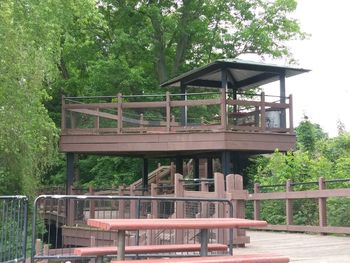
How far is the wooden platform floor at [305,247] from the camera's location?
8305 millimetres

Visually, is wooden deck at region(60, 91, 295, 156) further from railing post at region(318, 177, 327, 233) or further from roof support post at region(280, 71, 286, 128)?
railing post at region(318, 177, 327, 233)

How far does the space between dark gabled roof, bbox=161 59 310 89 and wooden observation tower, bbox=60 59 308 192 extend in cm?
3

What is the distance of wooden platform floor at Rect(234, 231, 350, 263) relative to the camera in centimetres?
830

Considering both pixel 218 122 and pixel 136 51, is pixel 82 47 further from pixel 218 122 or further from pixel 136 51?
pixel 218 122

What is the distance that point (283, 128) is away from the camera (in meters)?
17.8

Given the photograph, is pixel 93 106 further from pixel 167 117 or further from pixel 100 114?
pixel 167 117

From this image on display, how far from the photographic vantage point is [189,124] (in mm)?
17875

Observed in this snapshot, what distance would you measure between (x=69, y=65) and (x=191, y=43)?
708 cm

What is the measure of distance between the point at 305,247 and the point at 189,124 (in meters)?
8.70

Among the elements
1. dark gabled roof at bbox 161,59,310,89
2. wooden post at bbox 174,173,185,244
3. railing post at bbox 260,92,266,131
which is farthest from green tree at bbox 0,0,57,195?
railing post at bbox 260,92,266,131

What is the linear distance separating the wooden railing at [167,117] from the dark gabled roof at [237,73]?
3.91 ft

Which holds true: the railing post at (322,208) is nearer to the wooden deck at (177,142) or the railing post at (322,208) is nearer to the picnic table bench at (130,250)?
the wooden deck at (177,142)

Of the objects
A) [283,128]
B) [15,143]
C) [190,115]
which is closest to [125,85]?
[190,115]

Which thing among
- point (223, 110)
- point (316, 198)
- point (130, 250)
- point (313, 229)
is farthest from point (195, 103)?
point (130, 250)
